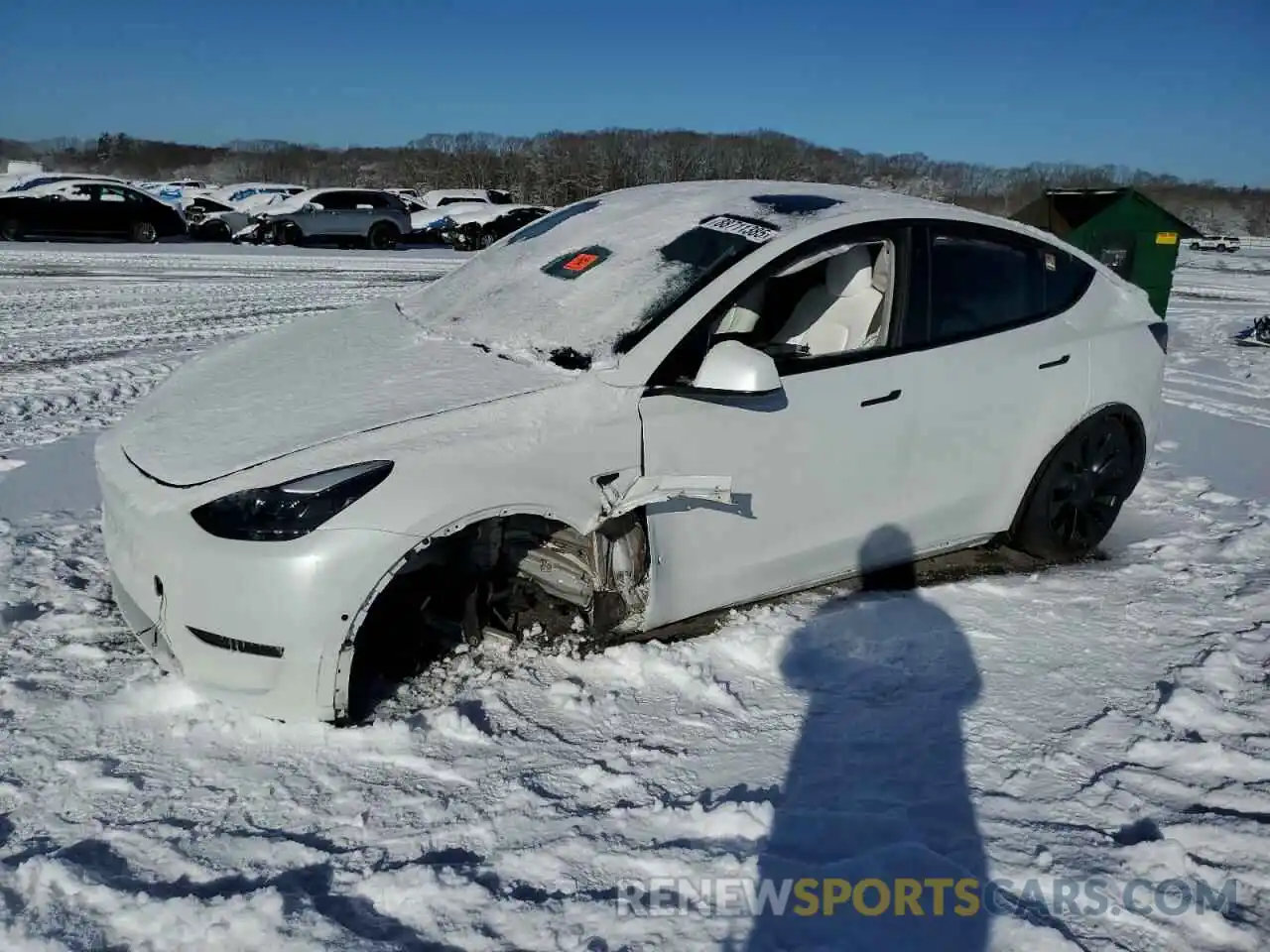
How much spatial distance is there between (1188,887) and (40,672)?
3.44 m

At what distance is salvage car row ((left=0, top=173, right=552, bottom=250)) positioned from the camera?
20625 mm

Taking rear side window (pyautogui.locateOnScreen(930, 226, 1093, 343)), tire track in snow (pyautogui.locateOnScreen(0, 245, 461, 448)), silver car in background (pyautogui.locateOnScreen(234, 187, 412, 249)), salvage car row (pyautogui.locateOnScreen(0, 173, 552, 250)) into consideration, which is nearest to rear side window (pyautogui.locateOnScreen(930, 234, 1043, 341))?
rear side window (pyautogui.locateOnScreen(930, 226, 1093, 343))

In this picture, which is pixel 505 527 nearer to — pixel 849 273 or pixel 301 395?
pixel 301 395

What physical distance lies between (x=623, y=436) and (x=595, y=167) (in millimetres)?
80278

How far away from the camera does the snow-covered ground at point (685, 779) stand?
2229 millimetres

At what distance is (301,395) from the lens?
314cm

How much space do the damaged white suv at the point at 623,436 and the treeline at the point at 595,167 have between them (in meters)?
59.2

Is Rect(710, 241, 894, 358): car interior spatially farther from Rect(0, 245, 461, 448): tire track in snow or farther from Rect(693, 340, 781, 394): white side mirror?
Rect(0, 245, 461, 448): tire track in snow

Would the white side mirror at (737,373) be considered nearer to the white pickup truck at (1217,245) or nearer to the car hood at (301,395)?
the car hood at (301,395)

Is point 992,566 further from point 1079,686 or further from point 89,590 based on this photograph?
point 89,590

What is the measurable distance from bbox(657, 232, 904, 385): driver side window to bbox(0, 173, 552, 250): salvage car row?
17.7 m

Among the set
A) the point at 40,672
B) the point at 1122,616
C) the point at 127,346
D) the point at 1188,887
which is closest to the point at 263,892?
the point at 40,672

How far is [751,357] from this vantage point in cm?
309

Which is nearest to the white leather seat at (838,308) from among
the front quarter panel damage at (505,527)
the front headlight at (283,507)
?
the front quarter panel damage at (505,527)
